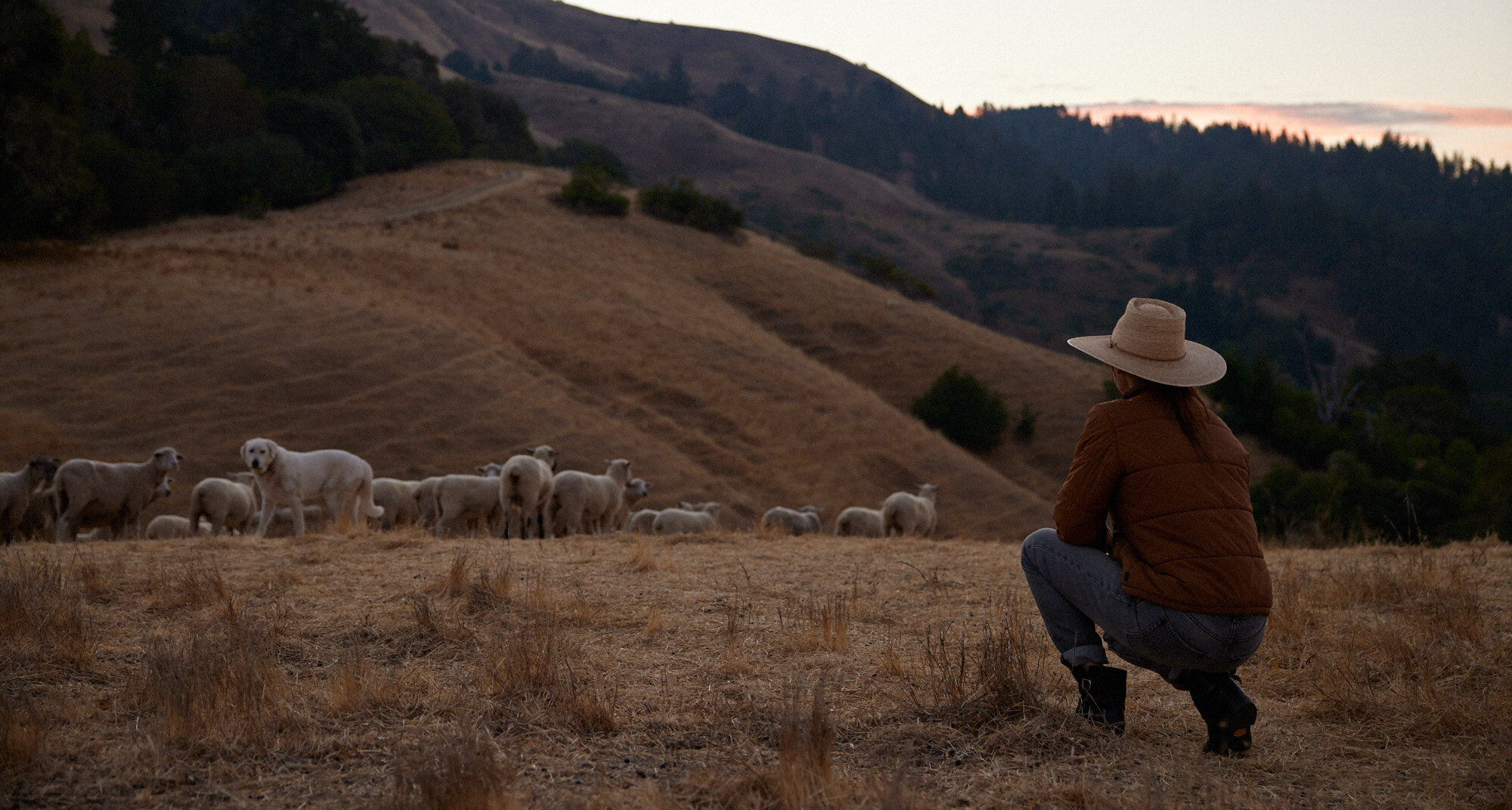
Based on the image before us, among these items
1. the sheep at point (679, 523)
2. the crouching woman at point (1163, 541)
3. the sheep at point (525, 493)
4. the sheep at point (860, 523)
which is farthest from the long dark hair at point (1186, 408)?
the sheep at point (860, 523)

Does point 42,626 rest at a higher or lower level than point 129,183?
higher

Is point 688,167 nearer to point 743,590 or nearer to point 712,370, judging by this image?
point 712,370

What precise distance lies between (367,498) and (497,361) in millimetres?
16422

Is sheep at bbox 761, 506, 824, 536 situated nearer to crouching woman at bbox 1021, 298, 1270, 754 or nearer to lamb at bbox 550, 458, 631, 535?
lamb at bbox 550, 458, 631, 535

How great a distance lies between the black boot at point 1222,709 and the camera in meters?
4.16

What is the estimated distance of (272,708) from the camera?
14.3ft

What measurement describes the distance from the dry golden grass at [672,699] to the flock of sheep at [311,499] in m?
5.03

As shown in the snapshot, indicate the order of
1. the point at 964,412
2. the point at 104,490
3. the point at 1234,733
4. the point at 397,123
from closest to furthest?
1. the point at 1234,733
2. the point at 104,490
3. the point at 964,412
4. the point at 397,123

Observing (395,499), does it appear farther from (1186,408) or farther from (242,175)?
(242,175)

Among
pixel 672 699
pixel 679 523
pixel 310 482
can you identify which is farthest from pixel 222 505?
pixel 672 699

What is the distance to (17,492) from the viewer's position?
13062 millimetres

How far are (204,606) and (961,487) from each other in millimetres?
29197

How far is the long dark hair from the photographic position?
13.6ft

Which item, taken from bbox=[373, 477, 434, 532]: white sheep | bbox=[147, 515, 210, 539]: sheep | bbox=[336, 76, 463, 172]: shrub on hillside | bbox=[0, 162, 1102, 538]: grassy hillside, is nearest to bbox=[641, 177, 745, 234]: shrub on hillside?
bbox=[0, 162, 1102, 538]: grassy hillside
